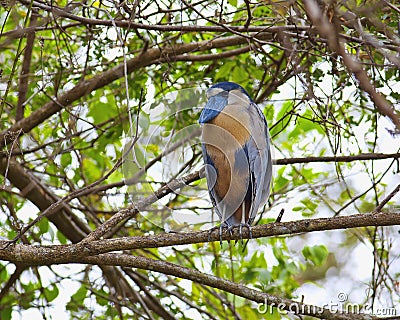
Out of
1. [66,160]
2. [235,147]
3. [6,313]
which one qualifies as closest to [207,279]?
[235,147]

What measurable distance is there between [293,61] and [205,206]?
1151mm

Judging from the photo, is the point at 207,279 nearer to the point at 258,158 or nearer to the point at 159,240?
the point at 159,240

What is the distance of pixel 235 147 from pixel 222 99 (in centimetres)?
25

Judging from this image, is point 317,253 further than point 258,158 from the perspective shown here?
Yes

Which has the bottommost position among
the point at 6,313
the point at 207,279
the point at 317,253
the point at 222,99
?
the point at 207,279

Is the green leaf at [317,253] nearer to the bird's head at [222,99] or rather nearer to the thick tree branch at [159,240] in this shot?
the bird's head at [222,99]

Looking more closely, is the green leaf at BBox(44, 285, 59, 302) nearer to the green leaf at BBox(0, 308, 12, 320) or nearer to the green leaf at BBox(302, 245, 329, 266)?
the green leaf at BBox(0, 308, 12, 320)

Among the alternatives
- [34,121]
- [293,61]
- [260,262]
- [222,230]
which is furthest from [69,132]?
[260,262]

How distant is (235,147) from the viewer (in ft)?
10.0

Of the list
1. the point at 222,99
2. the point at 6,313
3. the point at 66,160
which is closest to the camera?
the point at 222,99

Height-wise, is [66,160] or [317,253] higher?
[66,160]

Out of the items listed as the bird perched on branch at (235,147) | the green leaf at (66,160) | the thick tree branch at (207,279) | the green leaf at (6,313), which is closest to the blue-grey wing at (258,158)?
the bird perched on branch at (235,147)

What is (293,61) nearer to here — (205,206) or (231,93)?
(231,93)

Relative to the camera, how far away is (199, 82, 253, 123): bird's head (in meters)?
3.01
